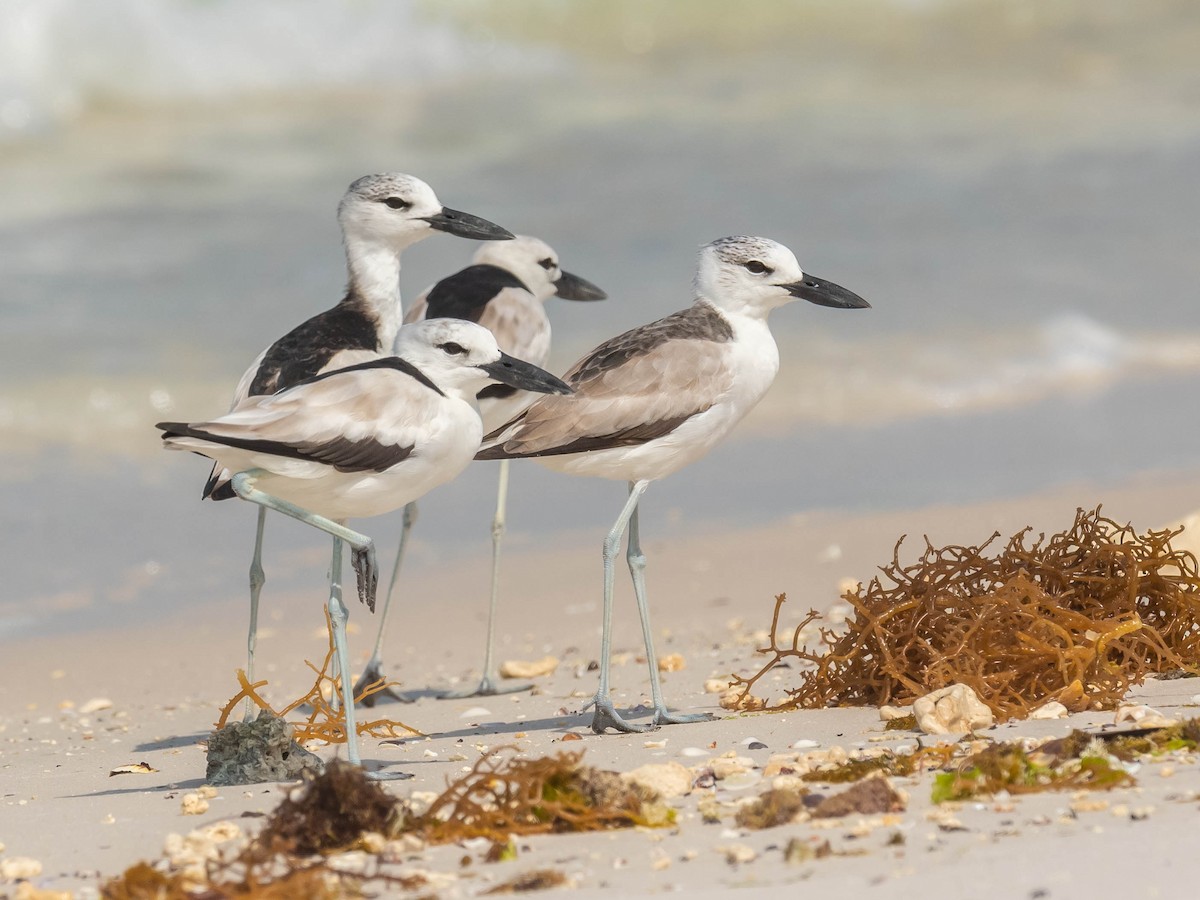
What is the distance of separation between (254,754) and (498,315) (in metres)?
3.56

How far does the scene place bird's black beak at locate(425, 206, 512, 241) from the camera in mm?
8609

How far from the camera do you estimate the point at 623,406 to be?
7.16 meters

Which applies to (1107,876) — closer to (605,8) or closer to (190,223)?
(190,223)

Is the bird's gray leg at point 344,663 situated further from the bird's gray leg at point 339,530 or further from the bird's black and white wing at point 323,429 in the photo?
the bird's black and white wing at point 323,429

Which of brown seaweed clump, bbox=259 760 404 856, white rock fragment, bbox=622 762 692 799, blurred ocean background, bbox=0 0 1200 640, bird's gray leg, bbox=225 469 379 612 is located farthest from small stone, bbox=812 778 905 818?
blurred ocean background, bbox=0 0 1200 640

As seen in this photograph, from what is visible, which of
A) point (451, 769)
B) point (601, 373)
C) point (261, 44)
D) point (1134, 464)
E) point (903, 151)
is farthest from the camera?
point (261, 44)

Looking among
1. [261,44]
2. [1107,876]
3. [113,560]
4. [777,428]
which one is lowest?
[1107,876]

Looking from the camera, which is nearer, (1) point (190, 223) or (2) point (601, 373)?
(2) point (601, 373)

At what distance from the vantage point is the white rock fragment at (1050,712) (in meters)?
6.01

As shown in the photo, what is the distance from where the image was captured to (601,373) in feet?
24.0

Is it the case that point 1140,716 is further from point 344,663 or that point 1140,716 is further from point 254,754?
point 254,754

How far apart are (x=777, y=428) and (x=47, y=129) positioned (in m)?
13.1

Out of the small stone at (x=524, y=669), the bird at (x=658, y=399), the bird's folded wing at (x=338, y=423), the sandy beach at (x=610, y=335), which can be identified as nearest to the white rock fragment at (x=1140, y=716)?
the sandy beach at (x=610, y=335)

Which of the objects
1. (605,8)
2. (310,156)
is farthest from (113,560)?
(605,8)
